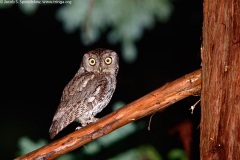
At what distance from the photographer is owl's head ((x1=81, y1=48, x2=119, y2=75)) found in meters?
3.19

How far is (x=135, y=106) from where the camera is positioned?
1995 millimetres

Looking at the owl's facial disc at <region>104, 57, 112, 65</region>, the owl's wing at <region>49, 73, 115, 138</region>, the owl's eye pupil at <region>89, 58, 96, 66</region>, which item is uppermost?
the owl's eye pupil at <region>89, 58, 96, 66</region>

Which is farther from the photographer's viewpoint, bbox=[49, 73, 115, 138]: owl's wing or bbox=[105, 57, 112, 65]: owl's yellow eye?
bbox=[105, 57, 112, 65]: owl's yellow eye

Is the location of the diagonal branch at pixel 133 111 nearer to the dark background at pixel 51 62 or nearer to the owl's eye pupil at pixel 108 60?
the owl's eye pupil at pixel 108 60

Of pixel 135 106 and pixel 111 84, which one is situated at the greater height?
pixel 111 84

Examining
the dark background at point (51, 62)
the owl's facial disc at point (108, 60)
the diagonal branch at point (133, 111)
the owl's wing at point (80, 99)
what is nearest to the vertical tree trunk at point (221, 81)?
the diagonal branch at point (133, 111)

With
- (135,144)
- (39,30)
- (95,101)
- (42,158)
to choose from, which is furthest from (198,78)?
(39,30)

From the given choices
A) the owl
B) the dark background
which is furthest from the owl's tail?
the dark background

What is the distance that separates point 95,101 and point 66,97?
0.26 m

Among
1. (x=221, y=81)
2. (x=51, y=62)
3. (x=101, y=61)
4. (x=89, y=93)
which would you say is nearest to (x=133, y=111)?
(x=221, y=81)

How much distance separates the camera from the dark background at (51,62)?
4359 mm

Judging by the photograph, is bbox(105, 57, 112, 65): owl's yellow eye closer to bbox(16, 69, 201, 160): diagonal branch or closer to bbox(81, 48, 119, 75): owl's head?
bbox(81, 48, 119, 75): owl's head

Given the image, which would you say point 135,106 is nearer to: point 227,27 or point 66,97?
point 227,27

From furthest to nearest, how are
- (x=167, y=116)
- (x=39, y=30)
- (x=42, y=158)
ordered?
(x=39, y=30), (x=167, y=116), (x=42, y=158)
